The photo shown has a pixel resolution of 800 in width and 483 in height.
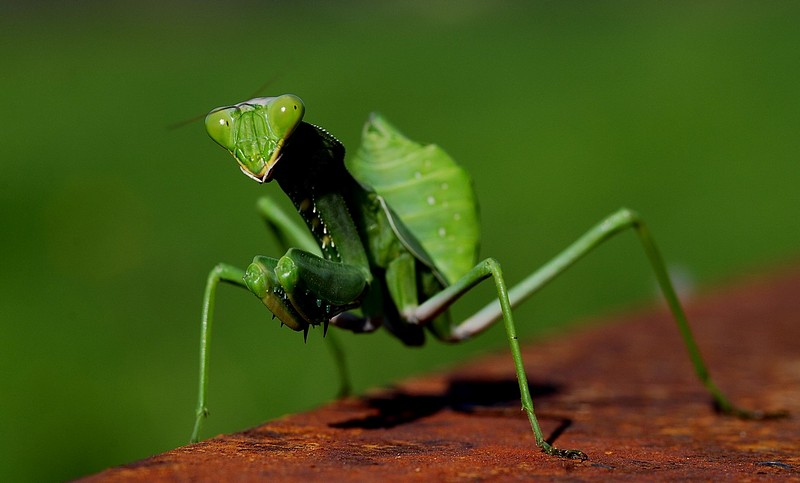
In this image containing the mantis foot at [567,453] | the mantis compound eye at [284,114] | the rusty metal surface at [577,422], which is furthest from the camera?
the mantis compound eye at [284,114]

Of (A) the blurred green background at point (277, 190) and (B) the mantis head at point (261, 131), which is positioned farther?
(A) the blurred green background at point (277, 190)

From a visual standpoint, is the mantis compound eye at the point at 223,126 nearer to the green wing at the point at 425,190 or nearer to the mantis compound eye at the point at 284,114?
the mantis compound eye at the point at 284,114

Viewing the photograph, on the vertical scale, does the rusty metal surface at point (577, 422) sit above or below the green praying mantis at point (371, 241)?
below

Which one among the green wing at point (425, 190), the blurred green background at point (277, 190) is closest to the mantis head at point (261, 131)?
the blurred green background at point (277, 190)

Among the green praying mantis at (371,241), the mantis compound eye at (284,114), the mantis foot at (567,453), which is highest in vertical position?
the mantis compound eye at (284,114)

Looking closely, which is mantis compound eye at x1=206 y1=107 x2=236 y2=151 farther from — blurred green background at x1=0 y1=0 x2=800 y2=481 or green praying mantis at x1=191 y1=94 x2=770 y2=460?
blurred green background at x1=0 y1=0 x2=800 y2=481

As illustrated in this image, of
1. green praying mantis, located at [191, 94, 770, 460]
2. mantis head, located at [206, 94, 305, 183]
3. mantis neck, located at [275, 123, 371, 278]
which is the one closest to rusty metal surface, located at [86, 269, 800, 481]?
green praying mantis, located at [191, 94, 770, 460]
